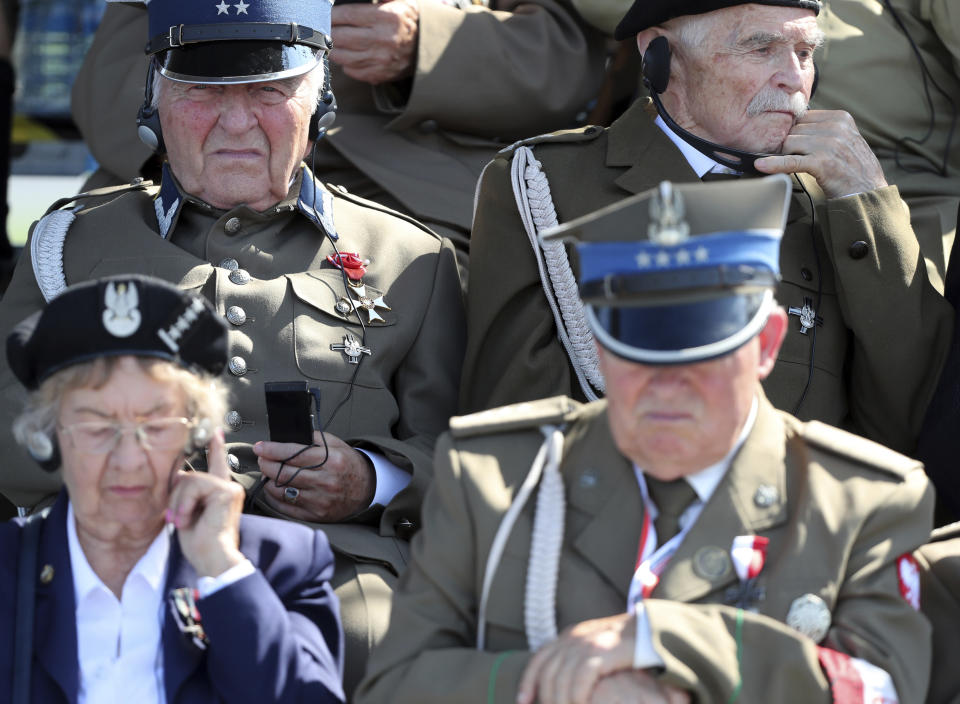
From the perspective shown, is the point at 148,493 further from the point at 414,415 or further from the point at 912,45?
the point at 912,45

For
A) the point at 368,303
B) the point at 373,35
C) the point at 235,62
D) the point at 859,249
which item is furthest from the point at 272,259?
the point at 859,249

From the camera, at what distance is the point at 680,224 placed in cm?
235

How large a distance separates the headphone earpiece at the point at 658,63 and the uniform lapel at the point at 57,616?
1.72 m

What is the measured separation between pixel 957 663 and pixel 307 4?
6.92 ft

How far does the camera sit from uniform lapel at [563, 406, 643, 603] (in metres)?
2.51

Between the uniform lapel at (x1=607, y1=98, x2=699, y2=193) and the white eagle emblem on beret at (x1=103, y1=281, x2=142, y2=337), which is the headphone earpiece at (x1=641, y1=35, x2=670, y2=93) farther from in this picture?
the white eagle emblem on beret at (x1=103, y1=281, x2=142, y2=337)

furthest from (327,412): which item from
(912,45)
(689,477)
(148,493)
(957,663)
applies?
(912,45)

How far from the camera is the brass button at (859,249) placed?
3.38 m

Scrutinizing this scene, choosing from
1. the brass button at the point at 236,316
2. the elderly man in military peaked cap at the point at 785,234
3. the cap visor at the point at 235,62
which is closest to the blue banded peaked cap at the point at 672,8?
the elderly man in military peaked cap at the point at 785,234

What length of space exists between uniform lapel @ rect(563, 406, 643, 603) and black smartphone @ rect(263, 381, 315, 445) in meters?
0.75

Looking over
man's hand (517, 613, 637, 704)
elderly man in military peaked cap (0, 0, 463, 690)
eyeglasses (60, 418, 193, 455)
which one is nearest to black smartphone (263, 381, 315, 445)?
elderly man in military peaked cap (0, 0, 463, 690)

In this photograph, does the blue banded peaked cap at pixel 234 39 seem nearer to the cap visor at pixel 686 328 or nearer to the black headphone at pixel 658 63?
the black headphone at pixel 658 63

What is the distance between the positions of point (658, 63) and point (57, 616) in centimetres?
185

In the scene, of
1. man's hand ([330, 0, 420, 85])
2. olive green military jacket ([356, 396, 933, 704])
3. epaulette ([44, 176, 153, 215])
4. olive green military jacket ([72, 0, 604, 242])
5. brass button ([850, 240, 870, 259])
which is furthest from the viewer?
olive green military jacket ([72, 0, 604, 242])
